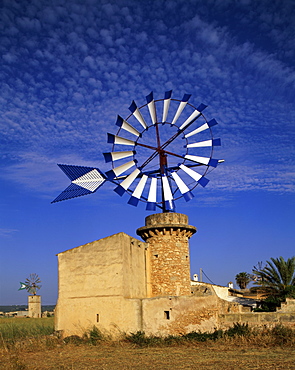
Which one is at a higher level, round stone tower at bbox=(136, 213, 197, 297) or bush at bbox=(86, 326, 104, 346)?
round stone tower at bbox=(136, 213, 197, 297)

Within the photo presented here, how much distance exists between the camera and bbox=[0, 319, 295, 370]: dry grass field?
34.4 ft

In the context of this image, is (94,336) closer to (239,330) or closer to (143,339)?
(143,339)

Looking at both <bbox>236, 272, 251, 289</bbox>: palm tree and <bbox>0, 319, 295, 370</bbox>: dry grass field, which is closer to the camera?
<bbox>0, 319, 295, 370</bbox>: dry grass field

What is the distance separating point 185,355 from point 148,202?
319 inches

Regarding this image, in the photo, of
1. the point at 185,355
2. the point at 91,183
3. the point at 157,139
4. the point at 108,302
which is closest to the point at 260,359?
the point at 185,355

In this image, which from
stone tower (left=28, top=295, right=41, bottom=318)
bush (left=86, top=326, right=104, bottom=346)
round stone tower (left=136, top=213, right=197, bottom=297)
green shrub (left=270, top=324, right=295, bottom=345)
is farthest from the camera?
stone tower (left=28, top=295, right=41, bottom=318)

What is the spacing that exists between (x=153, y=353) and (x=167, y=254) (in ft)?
19.8

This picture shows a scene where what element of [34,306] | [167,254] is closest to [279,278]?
[167,254]

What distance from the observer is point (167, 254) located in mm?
18281

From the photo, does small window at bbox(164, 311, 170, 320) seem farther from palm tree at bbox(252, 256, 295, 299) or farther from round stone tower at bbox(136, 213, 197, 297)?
palm tree at bbox(252, 256, 295, 299)

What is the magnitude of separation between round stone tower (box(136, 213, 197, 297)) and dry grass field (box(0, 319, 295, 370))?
343 cm

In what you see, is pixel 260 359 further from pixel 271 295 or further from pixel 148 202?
pixel 271 295

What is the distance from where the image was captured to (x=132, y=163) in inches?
753

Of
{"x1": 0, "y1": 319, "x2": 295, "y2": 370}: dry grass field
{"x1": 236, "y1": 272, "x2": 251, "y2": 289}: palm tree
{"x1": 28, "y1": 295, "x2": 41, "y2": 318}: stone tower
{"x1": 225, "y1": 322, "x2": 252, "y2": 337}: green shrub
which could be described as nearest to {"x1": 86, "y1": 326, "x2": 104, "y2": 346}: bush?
{"x1": 0, "y1": 319, "x2": 295, "y2": 370}: dry grass field
